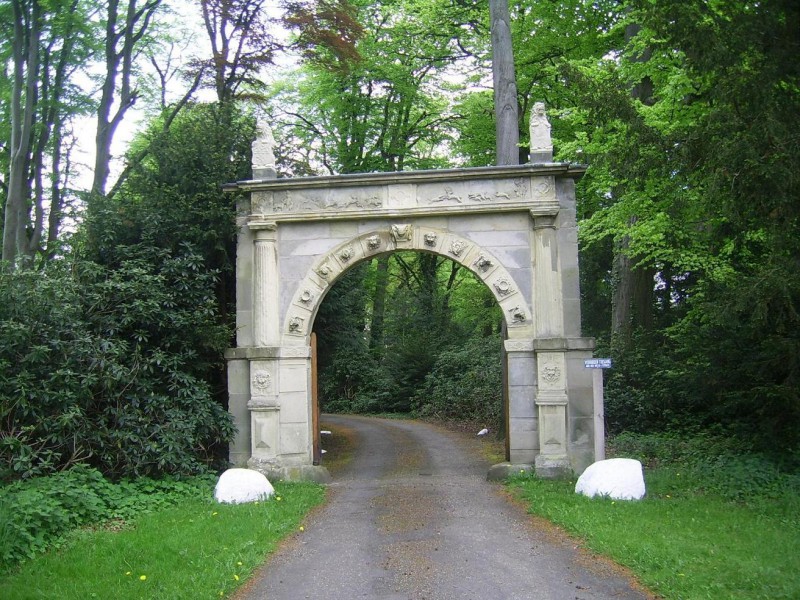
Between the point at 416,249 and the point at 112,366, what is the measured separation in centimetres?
443

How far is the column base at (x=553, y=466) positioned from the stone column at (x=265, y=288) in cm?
410

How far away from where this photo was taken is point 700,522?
775cm

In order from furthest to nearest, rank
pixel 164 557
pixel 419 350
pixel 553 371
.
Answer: pixel 419 350, pixel 553 371, pixel 164 557

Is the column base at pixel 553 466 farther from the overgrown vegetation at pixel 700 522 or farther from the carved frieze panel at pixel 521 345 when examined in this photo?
the carved frieze panel at pixel 521 345

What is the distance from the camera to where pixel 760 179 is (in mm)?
7199

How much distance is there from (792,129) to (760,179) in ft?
1.68

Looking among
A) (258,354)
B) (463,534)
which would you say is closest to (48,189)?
(258,354)

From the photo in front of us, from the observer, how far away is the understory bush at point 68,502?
6941mm

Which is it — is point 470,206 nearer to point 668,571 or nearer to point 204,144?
point 204,144

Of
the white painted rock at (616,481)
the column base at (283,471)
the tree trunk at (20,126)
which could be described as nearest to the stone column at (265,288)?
the column base at (283,471)

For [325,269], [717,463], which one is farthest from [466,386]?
[717,463]

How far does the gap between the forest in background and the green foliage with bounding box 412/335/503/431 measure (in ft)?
0.35

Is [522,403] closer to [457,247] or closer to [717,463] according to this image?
[457,247]

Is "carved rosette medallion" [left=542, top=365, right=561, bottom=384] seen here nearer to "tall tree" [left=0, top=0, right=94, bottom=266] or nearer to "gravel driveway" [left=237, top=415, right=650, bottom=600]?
"gravel driveway" [left=237, top=415, right=650, bottom=600]
